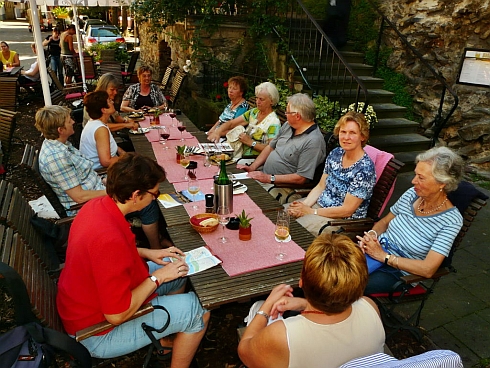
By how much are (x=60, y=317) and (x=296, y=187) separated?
2.37m

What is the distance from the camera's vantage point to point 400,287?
2.45m

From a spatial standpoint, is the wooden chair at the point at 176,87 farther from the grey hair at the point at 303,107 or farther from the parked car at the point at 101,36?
the parked car at the point at 101,36

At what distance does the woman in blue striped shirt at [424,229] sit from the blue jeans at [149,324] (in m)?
1.12

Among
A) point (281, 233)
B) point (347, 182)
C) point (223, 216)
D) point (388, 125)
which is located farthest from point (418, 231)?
point (388, 125)

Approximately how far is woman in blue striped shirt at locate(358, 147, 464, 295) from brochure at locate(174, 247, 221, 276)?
1.04 meters

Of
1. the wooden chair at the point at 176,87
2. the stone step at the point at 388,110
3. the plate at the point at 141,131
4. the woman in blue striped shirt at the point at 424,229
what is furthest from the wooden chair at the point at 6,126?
the stone step at the point at 388,110

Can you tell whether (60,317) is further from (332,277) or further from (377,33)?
(377,33)

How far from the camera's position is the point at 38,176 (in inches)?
114

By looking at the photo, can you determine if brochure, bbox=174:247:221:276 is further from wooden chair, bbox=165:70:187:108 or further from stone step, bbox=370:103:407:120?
wooden chair, bbox=165:70:187:108

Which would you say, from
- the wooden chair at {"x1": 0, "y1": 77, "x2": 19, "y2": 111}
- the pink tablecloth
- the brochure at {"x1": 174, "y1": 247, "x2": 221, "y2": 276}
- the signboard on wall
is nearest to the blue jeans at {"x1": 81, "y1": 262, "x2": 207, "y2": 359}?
the brochure at {"x1": 174, "y1": 247, "x2": 221, "y2": 276}

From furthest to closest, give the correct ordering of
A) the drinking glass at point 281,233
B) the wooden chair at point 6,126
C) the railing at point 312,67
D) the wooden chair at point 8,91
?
1. the wooden chair at point 8,91
2. the railing at point 312,67
3. the wooden chair at point 6,126
4. the drinking glass at point 281,233

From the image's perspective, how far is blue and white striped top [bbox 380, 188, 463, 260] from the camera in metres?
2.37

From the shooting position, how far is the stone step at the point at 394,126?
233 inches

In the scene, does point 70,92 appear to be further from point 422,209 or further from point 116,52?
point 422,209
